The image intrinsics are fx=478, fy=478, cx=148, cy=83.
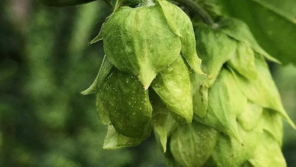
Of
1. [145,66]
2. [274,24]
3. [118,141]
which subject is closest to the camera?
[145,66]

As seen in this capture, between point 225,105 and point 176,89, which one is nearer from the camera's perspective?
point 176,89

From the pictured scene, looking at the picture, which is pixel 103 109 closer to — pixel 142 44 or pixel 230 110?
pixel 142 44

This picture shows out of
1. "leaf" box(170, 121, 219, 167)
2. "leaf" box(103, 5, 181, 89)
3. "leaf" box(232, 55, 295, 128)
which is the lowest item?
"leaf" box(170, 121, 219, 167)

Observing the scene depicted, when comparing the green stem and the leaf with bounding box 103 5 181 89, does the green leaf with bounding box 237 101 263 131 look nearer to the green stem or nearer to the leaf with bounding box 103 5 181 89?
the green stem

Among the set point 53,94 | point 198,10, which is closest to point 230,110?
point 198,10

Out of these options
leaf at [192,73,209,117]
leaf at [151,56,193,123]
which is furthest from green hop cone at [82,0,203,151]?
leaf at [192,73,209,117]

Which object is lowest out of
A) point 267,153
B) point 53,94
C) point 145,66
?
point 53,94
